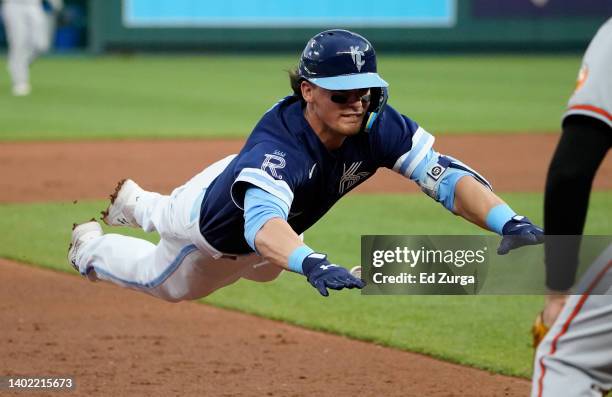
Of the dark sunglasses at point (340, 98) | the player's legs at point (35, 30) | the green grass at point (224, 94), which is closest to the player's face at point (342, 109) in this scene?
the dark sunglasses at point (340, 98)

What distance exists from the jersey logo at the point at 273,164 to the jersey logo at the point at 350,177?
0.44m

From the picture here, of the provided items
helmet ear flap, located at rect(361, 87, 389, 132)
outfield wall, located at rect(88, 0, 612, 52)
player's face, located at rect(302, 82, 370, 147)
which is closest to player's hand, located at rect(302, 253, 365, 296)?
player's face, located at rect(302, 82, 370, 147)

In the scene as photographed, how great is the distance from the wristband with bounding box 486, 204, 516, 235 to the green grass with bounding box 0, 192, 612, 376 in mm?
1344

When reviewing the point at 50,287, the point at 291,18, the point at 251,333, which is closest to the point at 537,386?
the point at 251,333

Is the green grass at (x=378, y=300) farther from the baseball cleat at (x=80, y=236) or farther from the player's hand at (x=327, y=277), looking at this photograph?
the player's hand at (x=327, y=277)

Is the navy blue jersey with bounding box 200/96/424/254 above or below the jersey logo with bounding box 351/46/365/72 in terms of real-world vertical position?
below

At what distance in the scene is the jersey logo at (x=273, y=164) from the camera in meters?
4.28

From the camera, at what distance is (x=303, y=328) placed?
664 cm

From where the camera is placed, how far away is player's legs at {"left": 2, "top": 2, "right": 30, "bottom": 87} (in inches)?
773

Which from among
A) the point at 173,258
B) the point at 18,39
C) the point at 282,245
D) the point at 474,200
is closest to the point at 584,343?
the point at 282,245

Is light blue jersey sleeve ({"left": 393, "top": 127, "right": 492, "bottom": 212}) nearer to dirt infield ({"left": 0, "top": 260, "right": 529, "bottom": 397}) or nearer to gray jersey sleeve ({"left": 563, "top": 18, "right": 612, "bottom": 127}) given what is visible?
dirt infield ({"left": 0, "top": 260, "right": 529, "bottom": 397})

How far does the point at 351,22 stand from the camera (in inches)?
1145

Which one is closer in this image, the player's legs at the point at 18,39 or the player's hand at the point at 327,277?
the player's hand at the point at 327,277

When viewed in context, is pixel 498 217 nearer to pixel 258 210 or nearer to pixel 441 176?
pixel 441 176
